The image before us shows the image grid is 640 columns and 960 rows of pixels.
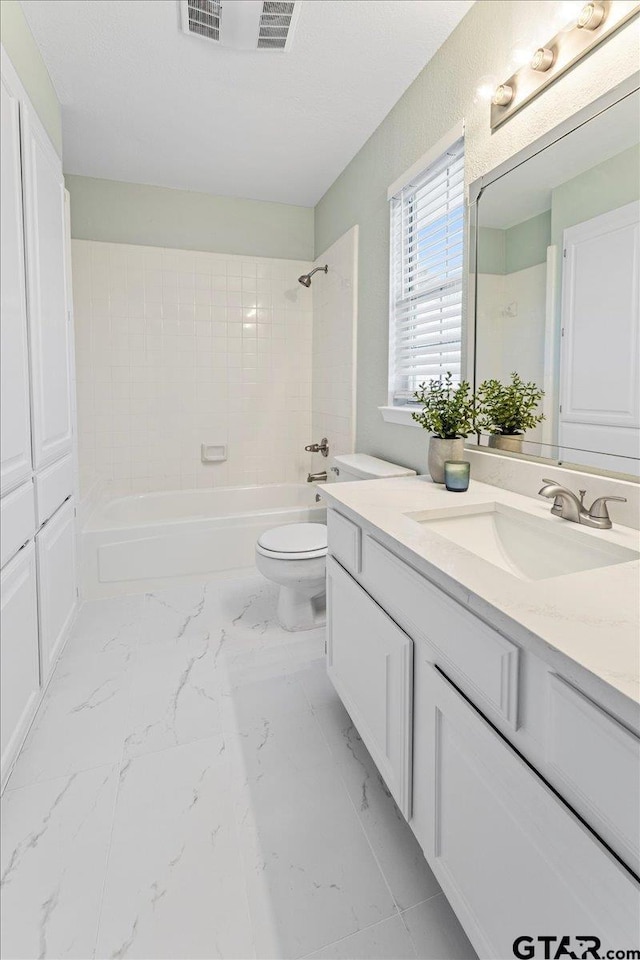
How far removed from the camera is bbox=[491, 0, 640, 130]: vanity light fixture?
48.2 inches

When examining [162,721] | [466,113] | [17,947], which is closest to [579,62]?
[466,113]

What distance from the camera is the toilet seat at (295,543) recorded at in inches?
89.0

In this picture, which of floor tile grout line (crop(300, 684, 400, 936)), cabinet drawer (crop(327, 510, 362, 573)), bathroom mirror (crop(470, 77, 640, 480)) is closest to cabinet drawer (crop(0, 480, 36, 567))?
cabinet drawer (crop(327, 510, 362, 573))

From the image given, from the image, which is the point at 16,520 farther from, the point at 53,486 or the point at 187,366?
the point at 187,366

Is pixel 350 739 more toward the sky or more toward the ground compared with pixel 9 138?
more toward the ground

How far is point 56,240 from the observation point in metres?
2.03

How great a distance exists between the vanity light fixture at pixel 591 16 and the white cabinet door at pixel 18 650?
2.17 metres

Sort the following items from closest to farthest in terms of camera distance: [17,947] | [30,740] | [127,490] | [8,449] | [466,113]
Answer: [17,947] < [8,449] < [30,740] < [466,113] < [127,490]

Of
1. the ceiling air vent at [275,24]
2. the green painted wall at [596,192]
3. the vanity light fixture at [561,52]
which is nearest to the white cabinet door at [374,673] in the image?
the green painted wall at [596,192]

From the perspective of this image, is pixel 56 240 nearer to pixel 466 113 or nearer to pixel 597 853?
pixel 466 113

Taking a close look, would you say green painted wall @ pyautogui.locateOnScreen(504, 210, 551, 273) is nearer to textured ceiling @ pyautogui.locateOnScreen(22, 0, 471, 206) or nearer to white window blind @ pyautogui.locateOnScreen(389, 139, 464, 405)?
white window blind @ pyautogui.locateOnScreen(389, 139, 464, 405)

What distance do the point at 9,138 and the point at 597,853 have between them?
7.02 feet

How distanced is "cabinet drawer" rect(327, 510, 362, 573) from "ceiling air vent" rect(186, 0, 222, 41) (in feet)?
6.04

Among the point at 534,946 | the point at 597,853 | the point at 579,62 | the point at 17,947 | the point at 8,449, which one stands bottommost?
the point at 17,947
